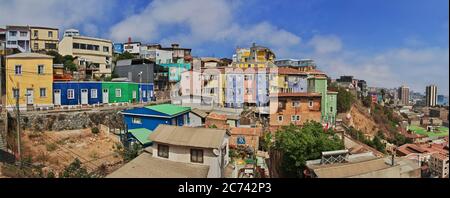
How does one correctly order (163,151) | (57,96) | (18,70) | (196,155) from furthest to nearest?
(57,96) < (18,70) < (163,151) < (196,155)

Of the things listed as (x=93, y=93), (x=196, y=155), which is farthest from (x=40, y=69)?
(x=196, y=155)

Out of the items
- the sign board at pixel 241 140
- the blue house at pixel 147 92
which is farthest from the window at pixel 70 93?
the sign board at pixel 241 140

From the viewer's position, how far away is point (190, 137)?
396cm

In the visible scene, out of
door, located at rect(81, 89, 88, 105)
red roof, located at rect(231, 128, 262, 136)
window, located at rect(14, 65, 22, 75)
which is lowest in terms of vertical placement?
red roof, located at rect(231, 128, 262, 136)

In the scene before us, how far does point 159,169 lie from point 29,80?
273 inches

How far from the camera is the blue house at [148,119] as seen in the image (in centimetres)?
639

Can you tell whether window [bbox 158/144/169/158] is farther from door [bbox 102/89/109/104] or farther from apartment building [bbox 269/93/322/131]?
door [bbox 102/89/109/104]

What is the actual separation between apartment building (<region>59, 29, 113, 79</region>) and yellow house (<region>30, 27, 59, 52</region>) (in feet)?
3.64

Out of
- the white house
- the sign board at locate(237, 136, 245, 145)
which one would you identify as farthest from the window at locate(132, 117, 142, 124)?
the white house

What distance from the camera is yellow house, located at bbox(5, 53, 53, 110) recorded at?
7988 mm

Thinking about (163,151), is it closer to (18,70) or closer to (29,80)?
(29,80)

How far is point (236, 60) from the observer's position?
14.9 m

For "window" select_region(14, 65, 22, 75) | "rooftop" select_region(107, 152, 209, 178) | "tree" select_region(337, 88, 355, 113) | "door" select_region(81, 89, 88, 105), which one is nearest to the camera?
"rooftop" select_region(107, 152, 209, 178)
